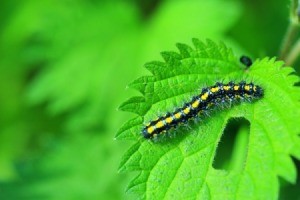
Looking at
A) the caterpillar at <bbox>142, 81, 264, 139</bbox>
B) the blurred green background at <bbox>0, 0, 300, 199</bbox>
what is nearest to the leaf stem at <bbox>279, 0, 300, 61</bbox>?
the caterpillar at <bbox>142, 81, 264, 139</bbox>

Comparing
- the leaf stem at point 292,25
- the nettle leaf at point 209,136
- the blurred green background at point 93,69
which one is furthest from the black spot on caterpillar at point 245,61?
the blurred green background at point 93,69

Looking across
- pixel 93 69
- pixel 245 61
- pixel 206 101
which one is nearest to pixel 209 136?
pixel 206 101

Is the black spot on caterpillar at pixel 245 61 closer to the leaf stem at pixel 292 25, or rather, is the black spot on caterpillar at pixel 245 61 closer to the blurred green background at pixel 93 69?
the leaf stem at pixel 292 25

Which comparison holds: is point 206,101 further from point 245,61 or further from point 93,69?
point 93,69

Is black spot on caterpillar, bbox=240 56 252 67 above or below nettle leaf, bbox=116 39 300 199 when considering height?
above

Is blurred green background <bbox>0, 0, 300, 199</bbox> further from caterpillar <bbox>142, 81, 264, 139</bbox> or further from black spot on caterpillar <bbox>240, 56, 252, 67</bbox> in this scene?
caterpillar <bbox>142, 81, 264, 139</bbox>

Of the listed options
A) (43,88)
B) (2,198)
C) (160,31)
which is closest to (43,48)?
(43,88)

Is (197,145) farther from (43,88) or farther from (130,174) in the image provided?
(43,88)
